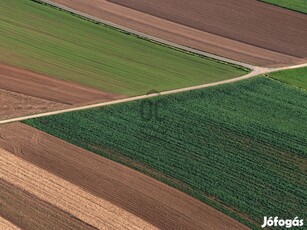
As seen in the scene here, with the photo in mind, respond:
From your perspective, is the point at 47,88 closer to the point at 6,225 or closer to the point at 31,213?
the point at 31,213

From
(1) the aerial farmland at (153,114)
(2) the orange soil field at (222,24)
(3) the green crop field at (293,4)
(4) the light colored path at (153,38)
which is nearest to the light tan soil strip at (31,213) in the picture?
(1) the aerial farmland at (153,114)

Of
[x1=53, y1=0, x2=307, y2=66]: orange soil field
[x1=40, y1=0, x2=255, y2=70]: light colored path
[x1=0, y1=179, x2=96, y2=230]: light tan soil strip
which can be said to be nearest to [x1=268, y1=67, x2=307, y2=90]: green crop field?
[x1=53, y1=0, x2=307, y2=66]: orange soil field

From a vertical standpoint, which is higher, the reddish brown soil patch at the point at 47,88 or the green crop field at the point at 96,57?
the green crop field at the point at 96,57

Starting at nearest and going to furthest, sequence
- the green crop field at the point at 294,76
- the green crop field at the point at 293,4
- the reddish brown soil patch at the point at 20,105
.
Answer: the reddish brown soil patch at the point at 20,105 < the green crop field at the point at 294,76 < the green crop field at the point at 293,4

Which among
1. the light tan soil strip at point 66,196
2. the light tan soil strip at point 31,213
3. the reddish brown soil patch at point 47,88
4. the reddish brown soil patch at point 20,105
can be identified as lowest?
the light tan soil strip at point 31,213

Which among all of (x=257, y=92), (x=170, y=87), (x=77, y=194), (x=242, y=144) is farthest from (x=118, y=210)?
(x=257, y=92)

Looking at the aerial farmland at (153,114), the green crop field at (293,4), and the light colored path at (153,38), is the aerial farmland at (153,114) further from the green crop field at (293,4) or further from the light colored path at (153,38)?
the green crop field at (293,4)

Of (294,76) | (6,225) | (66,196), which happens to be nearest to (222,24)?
(294,76)

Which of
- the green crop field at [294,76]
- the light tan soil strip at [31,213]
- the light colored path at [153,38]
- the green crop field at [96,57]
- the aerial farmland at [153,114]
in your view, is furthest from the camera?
the light colored path at [153,38]
